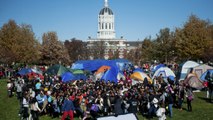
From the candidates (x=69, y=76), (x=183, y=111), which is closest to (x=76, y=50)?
(x=69, y=76)

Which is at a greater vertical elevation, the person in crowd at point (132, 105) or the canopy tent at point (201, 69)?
the canopy tent at point (201, 69)

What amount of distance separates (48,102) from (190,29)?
121 feet

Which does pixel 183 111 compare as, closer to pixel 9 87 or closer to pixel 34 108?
pixel 34 108

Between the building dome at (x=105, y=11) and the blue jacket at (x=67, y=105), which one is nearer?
the blue jacket at (x=67, y=105)

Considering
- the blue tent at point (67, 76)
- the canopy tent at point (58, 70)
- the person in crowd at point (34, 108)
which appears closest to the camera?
the person in crowd at point (34, 108)

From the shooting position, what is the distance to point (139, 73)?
28141 millimetres

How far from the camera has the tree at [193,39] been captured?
49.4 metres

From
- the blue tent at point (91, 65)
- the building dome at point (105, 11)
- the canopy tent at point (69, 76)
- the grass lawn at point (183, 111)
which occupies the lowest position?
the grass lawn at point (183, 111)

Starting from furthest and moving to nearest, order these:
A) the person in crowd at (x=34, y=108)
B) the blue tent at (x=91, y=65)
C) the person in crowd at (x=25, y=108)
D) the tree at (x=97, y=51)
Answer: the tree at (x=97, y=51) → the blue tent at (x=91, y=65) → the person in crowd at (x=25, y=108) → the person in crowd at (x=34, y=108)

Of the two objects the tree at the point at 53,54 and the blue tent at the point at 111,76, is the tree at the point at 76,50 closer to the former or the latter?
the tree at the point at 53,54

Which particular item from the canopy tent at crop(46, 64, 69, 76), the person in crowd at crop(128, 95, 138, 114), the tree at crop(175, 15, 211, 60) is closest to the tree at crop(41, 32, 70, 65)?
the tree at crop(175, 15, 211, 60)

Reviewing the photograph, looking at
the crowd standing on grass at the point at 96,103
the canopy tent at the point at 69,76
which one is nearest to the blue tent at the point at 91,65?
the canopy tent at the point at 69,76

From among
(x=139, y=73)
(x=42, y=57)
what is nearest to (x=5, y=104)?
(x=139, y=73)

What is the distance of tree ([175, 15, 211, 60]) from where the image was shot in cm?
4944
